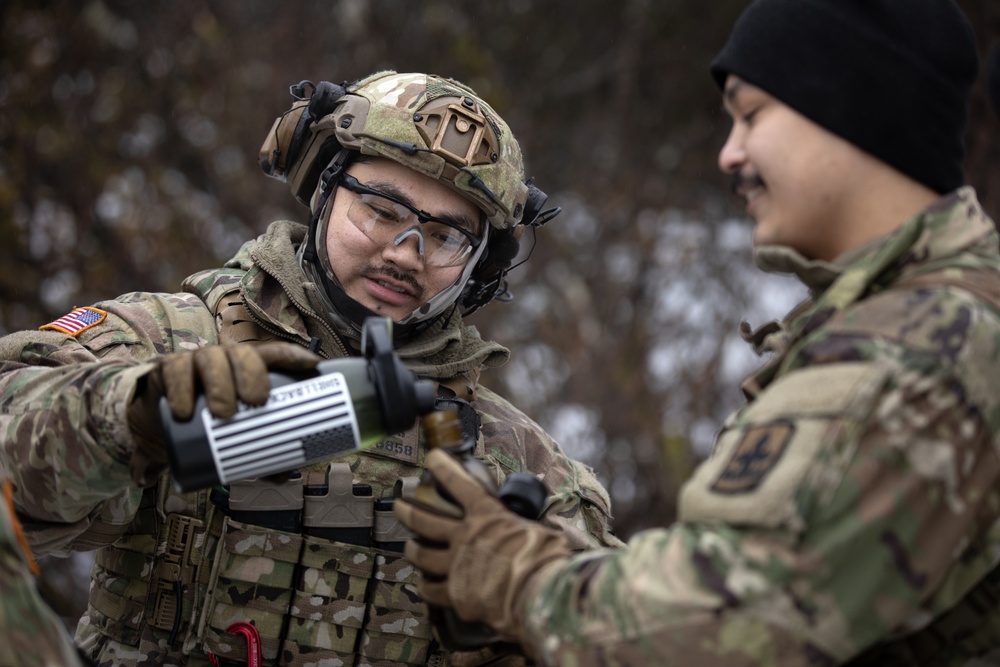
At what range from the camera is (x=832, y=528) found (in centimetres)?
188

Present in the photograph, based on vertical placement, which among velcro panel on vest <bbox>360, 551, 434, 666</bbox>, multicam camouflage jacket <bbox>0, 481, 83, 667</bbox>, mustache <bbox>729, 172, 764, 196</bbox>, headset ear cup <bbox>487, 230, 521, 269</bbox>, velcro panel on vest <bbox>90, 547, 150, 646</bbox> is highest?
mustache <bbox>729, 172, 764, 196</bbox>

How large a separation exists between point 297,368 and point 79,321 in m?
1.14

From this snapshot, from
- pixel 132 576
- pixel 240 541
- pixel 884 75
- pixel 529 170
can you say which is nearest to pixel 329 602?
pixel 240 541

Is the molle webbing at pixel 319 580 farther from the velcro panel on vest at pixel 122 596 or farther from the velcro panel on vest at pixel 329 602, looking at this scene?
the velcro panel on vest at pixel 122 596

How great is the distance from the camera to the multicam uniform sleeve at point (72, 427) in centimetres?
266

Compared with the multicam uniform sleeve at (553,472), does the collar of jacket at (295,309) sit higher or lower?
higher

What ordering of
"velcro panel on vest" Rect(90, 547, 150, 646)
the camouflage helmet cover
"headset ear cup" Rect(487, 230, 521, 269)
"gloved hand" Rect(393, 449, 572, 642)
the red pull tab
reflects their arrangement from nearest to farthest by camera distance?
Result: "gloved hand" Rect(393, 449, 572, 642)
the red pull tab
"velcro panel on vest" Rect(90, 547, 150, 646)
the camouflage helmet cover
"headset ear cup" Rect(487, 230, 521, 269)

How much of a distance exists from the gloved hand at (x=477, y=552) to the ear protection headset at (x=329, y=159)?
159 centimetres

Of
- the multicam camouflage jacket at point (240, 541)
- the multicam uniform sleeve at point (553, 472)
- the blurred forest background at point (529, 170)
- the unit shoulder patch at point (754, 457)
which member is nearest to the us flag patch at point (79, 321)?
the multicam camouflage jacket at point (240, 541)

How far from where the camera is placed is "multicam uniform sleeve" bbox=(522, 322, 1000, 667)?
1.87 m

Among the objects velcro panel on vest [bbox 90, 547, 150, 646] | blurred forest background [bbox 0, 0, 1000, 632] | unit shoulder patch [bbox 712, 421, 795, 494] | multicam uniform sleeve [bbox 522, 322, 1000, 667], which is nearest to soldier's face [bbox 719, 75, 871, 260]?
multicam uniform sleeve [bbox 522, 322, 1000, 667]

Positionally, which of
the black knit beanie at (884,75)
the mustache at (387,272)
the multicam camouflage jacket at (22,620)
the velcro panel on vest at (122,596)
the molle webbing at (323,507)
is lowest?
the velcro panel on vest at (122,596)

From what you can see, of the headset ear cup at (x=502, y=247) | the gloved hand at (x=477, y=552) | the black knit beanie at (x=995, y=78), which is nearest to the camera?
the gloved hand at (x=477, y=552)

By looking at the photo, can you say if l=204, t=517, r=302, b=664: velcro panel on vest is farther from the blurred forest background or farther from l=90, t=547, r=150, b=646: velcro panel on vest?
the blurred forest background
